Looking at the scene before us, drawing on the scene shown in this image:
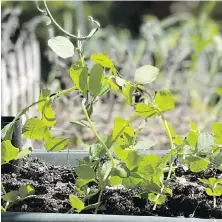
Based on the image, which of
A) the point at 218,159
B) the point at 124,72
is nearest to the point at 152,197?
the point at 218,159

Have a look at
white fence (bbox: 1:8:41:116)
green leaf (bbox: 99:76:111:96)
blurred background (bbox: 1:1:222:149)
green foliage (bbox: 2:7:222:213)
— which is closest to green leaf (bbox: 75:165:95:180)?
green foliage (bbox: 2:7:222:213)

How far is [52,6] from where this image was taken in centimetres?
727

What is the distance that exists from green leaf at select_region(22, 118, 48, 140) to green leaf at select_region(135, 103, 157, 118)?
0.46ft

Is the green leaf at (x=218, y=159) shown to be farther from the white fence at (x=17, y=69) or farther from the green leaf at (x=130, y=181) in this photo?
the white fence at (x=17, y=69)

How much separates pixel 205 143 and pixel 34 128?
240 mm

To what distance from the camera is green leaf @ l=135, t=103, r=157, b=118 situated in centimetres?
79

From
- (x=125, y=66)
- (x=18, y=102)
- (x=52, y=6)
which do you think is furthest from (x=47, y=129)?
(x=52, y=6)

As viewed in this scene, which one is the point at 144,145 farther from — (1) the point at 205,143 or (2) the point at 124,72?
(2) the point at 124,72

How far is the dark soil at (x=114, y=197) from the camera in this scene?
791 millimetres

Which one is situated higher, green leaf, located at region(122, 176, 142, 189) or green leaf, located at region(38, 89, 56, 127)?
green leaf, located at region(38, 89, 56, 127)

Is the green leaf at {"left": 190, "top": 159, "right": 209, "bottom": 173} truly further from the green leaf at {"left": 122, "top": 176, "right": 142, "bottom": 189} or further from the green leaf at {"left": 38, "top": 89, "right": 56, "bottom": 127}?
the green leaf at {"left": 38, "top": 89, "right": 56, "bottom": 127}

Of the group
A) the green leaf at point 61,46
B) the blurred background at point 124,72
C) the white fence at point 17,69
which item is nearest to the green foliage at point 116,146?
the green leaf at point 61,46

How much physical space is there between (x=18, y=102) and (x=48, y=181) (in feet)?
8.07

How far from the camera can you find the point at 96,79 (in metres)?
0.78
